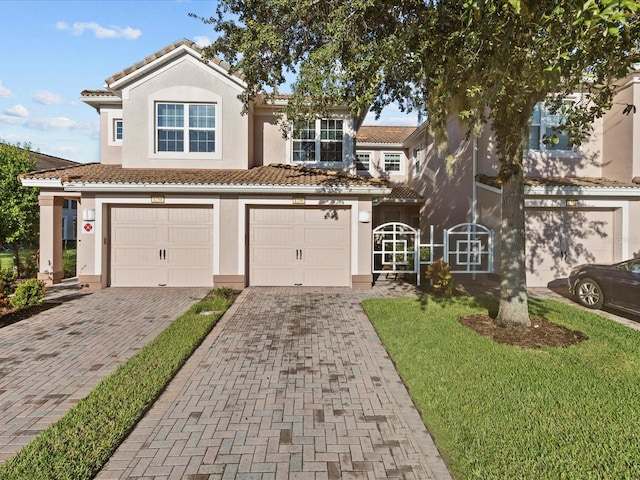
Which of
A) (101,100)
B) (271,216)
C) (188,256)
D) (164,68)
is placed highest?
(164,68)

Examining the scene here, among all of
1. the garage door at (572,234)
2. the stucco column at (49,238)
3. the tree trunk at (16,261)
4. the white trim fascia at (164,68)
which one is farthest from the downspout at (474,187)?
the tree trunk at (16,261)

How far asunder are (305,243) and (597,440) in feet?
30.5

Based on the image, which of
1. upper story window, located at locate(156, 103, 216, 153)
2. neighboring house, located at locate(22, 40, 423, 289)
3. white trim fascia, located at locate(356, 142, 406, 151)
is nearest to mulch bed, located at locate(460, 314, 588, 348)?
neighboring house, located at locate(22, 40, 423, 289)

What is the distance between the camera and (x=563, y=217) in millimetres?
12094

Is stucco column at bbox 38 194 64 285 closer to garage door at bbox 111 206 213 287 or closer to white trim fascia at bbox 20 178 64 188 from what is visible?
white trim fascia at bbox 20 178 64 188

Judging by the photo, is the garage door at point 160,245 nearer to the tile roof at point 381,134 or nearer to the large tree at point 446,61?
the large tree at point 446,61

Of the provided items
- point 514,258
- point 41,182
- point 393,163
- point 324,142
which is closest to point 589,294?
point 514,258

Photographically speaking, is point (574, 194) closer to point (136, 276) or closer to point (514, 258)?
point (514, 258)

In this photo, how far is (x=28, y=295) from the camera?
8.55 metres

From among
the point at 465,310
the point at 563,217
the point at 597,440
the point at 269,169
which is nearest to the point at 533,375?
the point at 597,440

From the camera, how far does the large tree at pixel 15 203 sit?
13.1 meters

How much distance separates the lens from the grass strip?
3.15 meters

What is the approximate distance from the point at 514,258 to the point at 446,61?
4.04m

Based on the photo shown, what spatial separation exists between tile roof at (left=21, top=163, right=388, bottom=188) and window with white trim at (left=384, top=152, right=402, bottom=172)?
10150 millimetres
